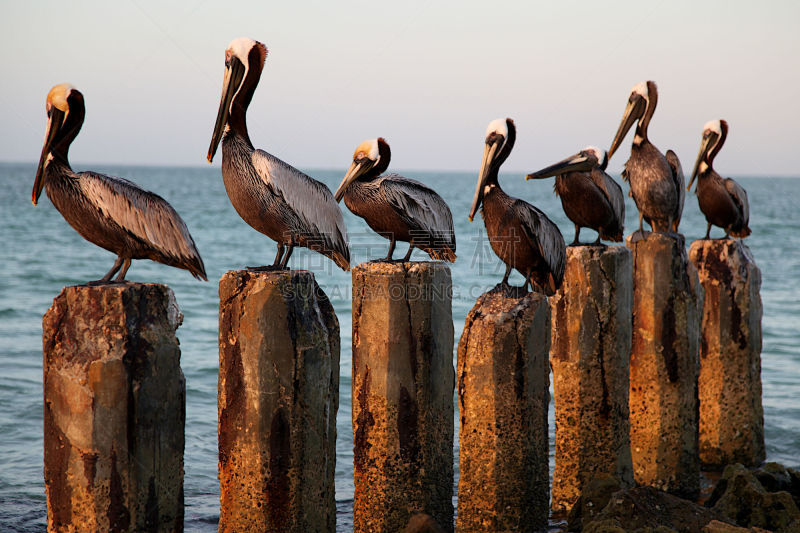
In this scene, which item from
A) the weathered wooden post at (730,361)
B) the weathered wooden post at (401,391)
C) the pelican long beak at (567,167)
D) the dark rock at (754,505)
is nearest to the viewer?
the weathered wooden post at (401,391)

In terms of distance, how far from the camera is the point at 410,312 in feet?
13.2

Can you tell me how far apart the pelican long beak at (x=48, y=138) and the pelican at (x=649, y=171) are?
4.18 m

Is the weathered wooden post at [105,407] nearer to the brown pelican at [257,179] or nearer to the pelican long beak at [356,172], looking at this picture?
the brown pelican at [257,179]

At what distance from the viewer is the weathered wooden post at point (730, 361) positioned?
632 centimetres

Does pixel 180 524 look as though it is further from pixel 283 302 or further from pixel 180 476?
pixel 283 302

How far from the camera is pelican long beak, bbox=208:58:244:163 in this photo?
14.9 feet

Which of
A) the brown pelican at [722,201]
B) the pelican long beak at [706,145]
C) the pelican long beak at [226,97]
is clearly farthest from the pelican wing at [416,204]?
the pelican long beak at [706,145]

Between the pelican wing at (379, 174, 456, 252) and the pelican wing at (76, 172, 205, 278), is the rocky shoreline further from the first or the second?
the pelican wing at (76, 172, 205, 278)

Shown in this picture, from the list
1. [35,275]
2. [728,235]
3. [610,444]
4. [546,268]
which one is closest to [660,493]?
[610,444]

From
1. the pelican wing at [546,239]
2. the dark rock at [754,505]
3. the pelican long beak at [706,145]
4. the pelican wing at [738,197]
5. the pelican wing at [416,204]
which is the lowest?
the dark rock at [754,505]

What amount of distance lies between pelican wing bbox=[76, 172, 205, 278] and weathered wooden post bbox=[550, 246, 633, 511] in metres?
2.27

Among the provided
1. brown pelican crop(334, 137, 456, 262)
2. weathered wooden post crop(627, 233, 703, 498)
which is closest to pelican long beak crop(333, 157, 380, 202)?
brown pelican crop(334, 137, 456, 262)

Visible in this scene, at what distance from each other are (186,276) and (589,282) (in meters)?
14.4

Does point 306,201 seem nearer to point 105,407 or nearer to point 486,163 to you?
point 486,163
